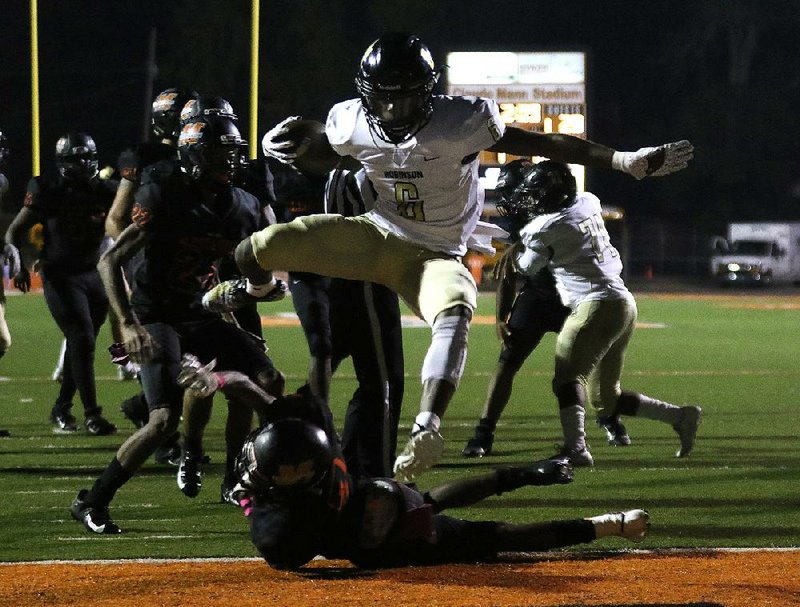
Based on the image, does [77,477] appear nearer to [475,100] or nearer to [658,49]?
[475,100]

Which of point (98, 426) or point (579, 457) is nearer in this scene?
point (579, 457)

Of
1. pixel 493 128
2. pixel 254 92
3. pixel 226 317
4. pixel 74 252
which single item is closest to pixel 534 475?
pixel 493 128

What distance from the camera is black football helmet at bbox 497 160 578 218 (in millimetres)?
8242

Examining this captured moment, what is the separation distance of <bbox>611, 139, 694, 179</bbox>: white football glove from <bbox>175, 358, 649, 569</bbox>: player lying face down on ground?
132cm

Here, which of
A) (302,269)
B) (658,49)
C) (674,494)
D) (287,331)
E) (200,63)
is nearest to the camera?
(302,269)

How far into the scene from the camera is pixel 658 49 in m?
55.5

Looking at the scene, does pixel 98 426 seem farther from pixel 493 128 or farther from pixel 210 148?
pixel 493 128

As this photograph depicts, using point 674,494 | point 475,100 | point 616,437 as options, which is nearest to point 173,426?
point 475,100

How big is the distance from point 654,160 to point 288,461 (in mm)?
1828

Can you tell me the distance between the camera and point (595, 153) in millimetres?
5566

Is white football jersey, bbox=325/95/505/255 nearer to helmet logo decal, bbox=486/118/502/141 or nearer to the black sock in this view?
helmet logo decal, bbox=486/118/502/141

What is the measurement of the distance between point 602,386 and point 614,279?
714mm

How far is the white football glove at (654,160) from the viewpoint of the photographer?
17.9 feet

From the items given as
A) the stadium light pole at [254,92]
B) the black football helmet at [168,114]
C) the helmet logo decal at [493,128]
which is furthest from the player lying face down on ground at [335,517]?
the stadium light pole at [254,92]
